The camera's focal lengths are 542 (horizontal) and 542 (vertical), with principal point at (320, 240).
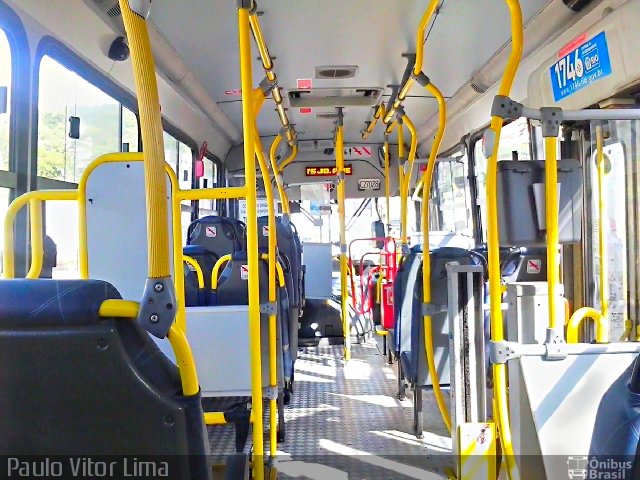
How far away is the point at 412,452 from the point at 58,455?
8.61ft

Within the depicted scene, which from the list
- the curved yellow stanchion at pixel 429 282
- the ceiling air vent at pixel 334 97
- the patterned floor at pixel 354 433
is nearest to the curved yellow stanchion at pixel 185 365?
the patterned floor at pixel 354 433

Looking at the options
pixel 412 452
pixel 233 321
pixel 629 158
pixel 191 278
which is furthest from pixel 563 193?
pixel 191 278

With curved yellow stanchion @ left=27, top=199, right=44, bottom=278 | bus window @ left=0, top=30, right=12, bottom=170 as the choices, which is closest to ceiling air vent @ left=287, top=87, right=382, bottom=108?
bus window @ left=0, top=30, right=12, bottom=170

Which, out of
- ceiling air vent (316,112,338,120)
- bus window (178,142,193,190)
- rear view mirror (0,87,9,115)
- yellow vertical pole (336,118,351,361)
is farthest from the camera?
ceiling air vent (316,112,338,120)

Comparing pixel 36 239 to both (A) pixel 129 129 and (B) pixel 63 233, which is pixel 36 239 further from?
(A) pixel 129 129

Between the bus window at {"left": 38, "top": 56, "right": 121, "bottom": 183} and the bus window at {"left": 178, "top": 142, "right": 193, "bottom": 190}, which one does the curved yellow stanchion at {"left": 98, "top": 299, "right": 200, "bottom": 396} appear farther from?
the bus window at {"left": 178, "top": 142, "right": 193, "bottom": 190}

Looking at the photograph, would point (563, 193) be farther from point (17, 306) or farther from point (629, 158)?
point (17, 306)

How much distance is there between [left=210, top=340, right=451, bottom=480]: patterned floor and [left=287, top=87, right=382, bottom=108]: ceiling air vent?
2.63 metres

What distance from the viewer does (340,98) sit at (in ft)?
18.2

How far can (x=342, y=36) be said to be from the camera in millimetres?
4004

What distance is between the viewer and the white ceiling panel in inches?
136

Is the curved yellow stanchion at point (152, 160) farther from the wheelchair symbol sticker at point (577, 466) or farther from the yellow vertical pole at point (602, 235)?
the yellow vertical pole at point (602, 235)

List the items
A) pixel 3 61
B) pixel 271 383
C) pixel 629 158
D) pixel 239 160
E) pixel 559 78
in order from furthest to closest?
pixel 239 160 < pixel 559 78 < pixel 629 158 < pixel 271 383 < pixel 3 61

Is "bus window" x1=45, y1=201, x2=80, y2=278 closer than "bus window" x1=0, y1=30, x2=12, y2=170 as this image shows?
No
